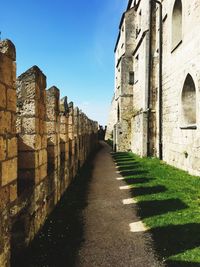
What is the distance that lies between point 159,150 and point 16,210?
11043 mm

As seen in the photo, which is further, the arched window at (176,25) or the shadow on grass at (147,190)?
the arched window at (176,25)

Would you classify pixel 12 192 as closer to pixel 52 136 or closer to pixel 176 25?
pixel 52 136

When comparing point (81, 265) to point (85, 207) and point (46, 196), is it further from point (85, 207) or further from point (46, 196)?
point (85, 207)

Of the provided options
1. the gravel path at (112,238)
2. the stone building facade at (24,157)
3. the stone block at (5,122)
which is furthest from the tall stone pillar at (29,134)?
the stone block at (5,122)

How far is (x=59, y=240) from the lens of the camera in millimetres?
4355

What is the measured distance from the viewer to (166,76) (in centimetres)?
1296

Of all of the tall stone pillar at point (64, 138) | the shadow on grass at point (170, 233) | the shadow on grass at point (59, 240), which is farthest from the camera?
the tall stone pillar at point (64, 138)

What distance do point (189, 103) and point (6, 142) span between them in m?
8.40

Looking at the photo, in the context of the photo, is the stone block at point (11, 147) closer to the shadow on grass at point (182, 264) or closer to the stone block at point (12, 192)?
the stone block at point (12, 192)

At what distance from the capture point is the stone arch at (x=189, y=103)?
10.5m

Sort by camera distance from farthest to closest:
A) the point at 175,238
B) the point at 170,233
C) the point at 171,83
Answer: the point at 171,83 < the point at 170,233 < the point at 175,238

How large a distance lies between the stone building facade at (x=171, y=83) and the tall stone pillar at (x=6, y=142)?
6.35 metres

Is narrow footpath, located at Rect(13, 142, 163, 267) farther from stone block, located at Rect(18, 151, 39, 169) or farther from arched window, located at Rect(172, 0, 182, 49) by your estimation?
arched window, located at Rect(172, 0, 182, 49)

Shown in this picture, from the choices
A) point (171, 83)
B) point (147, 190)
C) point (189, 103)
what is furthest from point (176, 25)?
point (147, 190)
